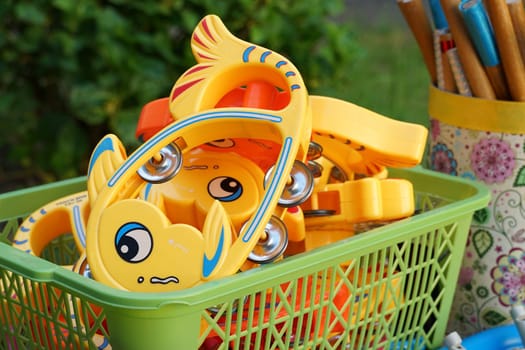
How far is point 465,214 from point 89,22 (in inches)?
41.0

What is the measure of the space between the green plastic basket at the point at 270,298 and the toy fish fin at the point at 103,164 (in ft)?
0.32

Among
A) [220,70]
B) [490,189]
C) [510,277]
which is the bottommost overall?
[510,277]

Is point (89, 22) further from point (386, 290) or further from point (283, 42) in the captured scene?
point (386, 290)

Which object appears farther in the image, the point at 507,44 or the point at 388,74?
the point at 388,74

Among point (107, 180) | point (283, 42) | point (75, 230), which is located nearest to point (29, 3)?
point (283, 42)

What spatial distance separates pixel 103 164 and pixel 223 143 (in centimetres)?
14

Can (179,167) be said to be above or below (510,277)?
above

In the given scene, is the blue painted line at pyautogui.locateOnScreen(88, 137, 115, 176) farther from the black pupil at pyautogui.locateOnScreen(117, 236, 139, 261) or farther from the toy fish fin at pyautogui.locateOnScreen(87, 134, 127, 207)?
the black pupil at pyautogui.locateOnScreen(117, 236, 139, 261)

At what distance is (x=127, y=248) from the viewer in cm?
78

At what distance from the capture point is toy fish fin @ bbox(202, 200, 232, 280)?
75 centimetres

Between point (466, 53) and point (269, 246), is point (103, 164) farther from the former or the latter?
point (466, 53)

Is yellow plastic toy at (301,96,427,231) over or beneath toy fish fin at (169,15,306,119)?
beneath

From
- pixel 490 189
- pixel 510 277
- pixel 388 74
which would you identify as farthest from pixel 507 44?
pixel 388 74

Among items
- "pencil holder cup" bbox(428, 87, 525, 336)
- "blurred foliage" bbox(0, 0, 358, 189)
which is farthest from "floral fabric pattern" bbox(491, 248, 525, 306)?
"blurred foliage" bbox(0, 0, 358, 189)
